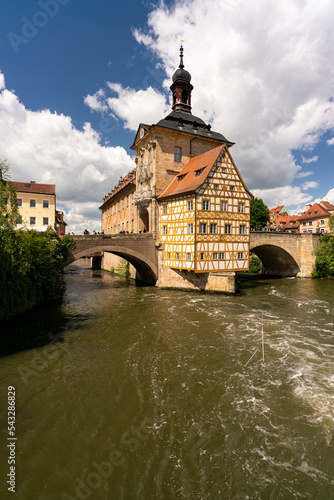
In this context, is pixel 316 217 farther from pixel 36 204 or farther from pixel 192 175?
pixel 36 204

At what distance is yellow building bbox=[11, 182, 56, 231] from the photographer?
25.5 metres

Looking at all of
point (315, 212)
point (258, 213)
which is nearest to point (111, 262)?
point (258, 213)

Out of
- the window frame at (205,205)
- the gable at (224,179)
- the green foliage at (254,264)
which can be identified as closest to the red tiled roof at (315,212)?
the green foliage at (254,264)

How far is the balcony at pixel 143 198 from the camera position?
24.7m

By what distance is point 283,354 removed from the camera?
10008 millimetres

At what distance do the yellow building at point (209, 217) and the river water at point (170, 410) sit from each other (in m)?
7.93

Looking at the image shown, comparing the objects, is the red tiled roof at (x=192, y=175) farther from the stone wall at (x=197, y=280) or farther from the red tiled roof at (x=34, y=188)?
the red tiled roof at (x=34, y=188)

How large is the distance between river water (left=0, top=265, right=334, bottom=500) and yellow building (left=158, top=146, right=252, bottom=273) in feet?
26.0

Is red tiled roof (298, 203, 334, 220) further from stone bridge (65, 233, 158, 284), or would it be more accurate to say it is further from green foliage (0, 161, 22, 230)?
green foliage (0, 161, 22, 230)

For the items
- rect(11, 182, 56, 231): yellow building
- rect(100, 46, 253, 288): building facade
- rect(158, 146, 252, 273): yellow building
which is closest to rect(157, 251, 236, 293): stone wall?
rect(100, 46, 253, 288): building facade

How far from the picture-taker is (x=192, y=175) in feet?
72.2

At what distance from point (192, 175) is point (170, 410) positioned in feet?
61.9

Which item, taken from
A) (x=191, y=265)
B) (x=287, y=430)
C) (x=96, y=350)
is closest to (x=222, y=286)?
(x=191, y=265)

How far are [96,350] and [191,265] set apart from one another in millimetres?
11700
